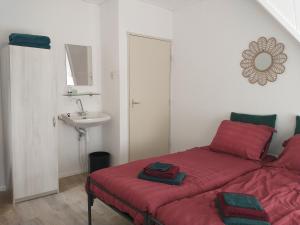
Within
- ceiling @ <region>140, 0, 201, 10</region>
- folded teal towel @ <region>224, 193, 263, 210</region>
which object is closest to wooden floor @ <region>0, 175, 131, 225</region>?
folded teal towel @ <region>224, 193, 263, 210</region>

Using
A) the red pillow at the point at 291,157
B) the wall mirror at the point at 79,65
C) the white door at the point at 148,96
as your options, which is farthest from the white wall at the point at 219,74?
the wall mirror at the point at 79,65

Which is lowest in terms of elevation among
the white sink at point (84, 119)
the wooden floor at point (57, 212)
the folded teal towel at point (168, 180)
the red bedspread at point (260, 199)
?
the wooden floor at point (57, 212)

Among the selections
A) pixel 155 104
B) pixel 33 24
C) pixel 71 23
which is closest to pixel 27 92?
pixel 33 24

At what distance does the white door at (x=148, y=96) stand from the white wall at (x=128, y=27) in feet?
0.28

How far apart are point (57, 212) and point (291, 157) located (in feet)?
7.99

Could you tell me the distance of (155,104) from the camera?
13.6 feet

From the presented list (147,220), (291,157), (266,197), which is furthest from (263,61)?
(147,220)

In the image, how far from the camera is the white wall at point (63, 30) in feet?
10.7

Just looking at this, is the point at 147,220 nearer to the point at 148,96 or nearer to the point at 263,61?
the point at 263,61

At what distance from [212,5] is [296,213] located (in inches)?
114

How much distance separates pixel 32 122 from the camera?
2973 mm

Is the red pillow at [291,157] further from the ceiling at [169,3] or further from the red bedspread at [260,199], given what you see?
the ceiling at [169,3]

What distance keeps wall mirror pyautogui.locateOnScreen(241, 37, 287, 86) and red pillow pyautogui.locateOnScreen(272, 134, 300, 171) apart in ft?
2.70

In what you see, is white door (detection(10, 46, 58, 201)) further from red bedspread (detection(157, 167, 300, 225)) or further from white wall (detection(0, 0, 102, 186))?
red bedspread (detection(157, 167, 300, 225))
